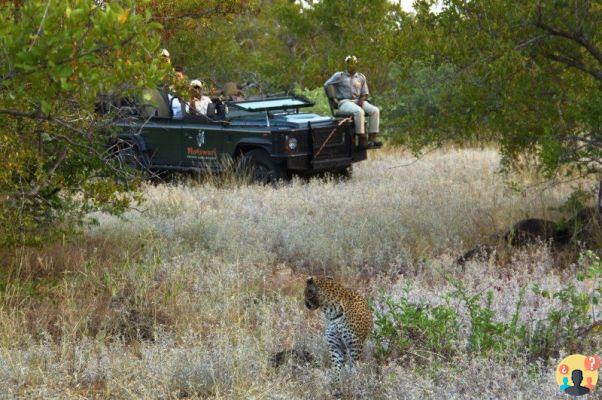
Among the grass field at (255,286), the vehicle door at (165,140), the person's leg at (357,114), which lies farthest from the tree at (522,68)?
the vehicle door at (165,140)

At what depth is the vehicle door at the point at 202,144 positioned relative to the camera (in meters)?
13.8

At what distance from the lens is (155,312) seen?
7.01m

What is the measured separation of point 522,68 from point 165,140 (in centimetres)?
658

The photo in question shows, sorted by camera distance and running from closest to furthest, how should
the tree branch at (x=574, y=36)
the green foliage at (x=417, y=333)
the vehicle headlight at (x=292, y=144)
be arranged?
the green foliage at (x=417, y=333), the tree branch at (x=574, y=36), the vehicle headlight at (x=292, y=144)

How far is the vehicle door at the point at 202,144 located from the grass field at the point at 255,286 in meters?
0.91

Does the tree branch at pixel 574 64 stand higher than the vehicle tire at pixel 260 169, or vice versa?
the tree branch at pixel 574 64

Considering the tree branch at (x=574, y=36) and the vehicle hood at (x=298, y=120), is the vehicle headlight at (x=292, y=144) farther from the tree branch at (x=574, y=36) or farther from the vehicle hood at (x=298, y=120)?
the tree branch at (x=574, y=36)

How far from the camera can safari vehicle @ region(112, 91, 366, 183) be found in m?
13.3

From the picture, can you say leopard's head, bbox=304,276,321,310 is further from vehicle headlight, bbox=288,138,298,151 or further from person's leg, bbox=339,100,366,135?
person's leg, bbox=339,100,366,135

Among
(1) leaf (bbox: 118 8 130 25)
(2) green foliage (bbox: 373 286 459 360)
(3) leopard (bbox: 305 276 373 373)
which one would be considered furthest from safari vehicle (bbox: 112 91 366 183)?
(1) leaf (bbox: 118 8 130 25)

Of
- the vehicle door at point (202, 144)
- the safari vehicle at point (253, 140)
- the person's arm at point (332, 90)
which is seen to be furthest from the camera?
the person's arm at point (332, 90)

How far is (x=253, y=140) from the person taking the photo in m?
13.4

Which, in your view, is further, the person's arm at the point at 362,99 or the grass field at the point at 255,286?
the person's arm at the point at 362,99

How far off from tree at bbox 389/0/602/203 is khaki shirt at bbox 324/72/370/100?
4875mm
